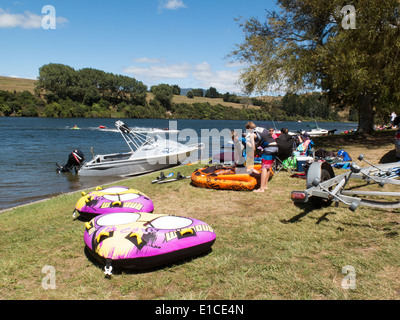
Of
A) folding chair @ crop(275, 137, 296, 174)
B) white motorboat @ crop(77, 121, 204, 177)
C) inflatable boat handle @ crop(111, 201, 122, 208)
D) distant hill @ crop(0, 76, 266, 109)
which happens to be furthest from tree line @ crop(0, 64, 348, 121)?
inflatable boat handle @ crop(111, 201, 122, 208)

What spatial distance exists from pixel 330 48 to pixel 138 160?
11.8m

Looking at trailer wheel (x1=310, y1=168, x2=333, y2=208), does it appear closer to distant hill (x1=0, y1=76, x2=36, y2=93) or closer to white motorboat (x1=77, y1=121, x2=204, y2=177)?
white motorboat (x1=77, y1=121, x2=204, y2=177)

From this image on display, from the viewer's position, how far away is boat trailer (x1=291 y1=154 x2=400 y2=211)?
5066mm

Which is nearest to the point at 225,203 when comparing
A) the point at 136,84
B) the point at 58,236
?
the point at 58,236

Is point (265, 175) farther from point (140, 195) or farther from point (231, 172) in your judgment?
point (140, 195)

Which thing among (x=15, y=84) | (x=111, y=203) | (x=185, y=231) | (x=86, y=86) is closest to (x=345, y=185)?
(x=185, y=231)

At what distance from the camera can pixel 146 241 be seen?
4453 millimetres

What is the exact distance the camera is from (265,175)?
8.66m

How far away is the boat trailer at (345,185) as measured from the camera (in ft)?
16.6

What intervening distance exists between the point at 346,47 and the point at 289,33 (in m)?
4.28

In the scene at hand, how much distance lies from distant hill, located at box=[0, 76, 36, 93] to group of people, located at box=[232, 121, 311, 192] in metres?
119
